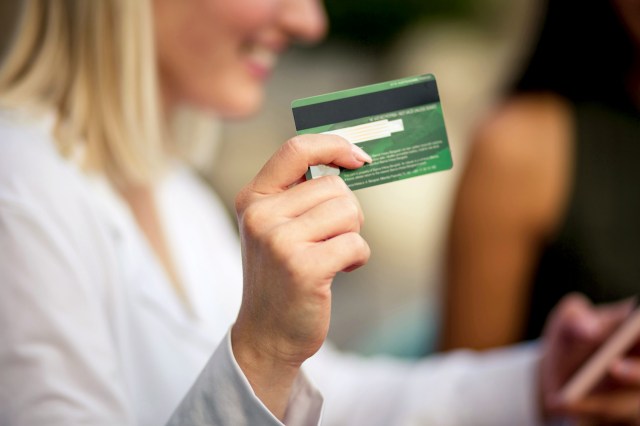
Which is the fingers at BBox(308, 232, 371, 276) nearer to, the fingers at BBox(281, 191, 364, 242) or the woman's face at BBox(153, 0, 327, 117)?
the fingers at BBox(281, 191, 364, 242)

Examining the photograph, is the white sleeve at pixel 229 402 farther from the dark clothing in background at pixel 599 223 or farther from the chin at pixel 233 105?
the dark clothing in background at pixel 599 223

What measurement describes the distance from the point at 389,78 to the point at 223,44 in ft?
13.3

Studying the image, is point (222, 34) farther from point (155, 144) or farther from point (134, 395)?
point (134, 395)

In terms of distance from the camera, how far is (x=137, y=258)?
3.41 ft

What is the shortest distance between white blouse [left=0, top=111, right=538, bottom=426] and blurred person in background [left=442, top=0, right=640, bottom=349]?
0.31 m

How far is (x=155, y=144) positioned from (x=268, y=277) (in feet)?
1.89

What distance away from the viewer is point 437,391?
1253mm

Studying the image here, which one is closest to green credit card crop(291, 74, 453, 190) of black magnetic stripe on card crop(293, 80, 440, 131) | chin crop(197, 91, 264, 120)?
black magnetic stripe on card crop(293, 80, 440, 131)

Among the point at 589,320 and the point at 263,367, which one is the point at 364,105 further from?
the point at 589,320

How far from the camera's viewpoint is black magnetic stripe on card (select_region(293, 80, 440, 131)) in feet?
2.15

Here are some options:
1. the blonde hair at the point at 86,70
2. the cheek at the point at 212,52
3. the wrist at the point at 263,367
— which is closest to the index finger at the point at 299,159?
the wrist at the point at 263,367

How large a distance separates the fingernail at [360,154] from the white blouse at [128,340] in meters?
0.21

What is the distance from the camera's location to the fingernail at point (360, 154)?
0.64 m
